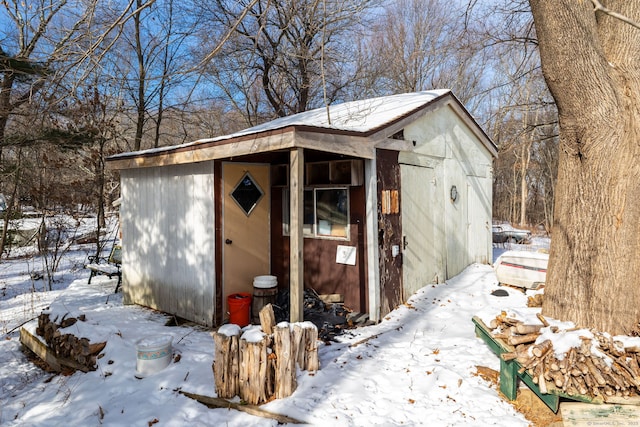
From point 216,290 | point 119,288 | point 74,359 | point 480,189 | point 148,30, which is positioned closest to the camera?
point 74,359

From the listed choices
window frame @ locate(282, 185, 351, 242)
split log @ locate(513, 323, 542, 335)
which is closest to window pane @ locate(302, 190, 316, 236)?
window frame @ locate(282, 185, 351, 242)

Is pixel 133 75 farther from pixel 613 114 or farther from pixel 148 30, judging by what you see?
pixel 613 114

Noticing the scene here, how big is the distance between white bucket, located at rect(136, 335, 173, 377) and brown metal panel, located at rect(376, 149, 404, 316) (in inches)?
119

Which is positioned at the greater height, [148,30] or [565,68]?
[148,30]

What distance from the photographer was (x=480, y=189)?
29.5 ft

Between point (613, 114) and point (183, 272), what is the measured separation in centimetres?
590

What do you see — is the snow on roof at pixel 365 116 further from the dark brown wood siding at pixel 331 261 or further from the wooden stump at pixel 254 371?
the wooden stump at pixel 254 371

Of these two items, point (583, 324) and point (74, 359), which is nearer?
point (583, 324)

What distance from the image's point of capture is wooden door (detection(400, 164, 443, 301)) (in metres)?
6.24

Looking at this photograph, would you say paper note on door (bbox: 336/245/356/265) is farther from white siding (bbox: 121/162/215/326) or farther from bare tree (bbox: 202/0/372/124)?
bare tree (bbox: 202/0/372/124)

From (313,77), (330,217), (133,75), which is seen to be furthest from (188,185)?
(133,75)

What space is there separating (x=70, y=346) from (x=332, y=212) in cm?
393

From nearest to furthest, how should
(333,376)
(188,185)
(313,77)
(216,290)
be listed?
(333,376) < (216,290) < (188,185) < (313,77)

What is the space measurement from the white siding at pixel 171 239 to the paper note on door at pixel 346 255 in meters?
1.93
